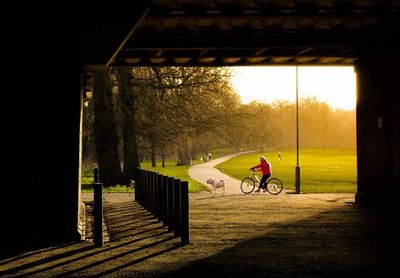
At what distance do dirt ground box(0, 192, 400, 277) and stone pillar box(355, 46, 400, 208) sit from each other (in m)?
0.89

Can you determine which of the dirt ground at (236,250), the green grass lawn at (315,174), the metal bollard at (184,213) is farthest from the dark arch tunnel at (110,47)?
the green grass lawn at (315,174)

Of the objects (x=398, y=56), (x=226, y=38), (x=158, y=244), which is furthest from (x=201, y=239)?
(x=398, y=56)

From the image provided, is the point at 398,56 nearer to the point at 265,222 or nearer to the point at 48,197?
the point at 265,222

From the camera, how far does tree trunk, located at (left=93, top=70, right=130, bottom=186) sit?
27.1 metres

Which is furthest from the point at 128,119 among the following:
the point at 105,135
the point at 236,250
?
the point at 236,250

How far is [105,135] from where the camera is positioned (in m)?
27.3

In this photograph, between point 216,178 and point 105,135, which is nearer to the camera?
point 105,135

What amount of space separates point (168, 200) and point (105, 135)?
15.6 meters

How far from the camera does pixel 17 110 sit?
32.8 ft

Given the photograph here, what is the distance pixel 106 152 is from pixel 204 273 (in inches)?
788

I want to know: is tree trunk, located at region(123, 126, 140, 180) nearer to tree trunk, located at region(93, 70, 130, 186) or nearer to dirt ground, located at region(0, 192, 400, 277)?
tree trunk, located at region(93, 70, 130, 186)

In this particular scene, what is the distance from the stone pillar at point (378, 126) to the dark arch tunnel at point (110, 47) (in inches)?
8.6

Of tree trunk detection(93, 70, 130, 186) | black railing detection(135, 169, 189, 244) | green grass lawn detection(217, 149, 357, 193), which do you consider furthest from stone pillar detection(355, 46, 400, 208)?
tree trunk detection(93, 70, 130, 186)

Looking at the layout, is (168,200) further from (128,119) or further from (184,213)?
(128,119)
